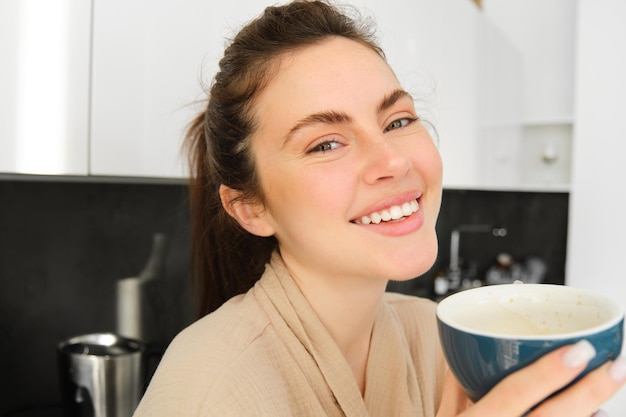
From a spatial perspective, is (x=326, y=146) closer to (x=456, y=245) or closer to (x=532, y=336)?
(x=532, y=336)

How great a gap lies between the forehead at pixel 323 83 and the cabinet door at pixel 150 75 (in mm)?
260

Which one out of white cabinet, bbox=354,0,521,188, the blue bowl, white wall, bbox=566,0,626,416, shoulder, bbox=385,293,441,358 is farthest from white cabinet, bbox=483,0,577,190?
the blue bowl

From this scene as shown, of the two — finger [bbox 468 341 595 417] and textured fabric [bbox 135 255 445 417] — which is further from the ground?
finger [bbox 468 341 595 417]

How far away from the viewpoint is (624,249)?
2494mm

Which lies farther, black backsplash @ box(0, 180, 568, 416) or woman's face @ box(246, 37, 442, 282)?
black backsplash @ box(0, 180, 568, 416)

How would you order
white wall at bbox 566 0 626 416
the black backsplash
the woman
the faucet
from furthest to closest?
the faucet
white wall at bbox 566 0 626 416
the black backsplash
the woman

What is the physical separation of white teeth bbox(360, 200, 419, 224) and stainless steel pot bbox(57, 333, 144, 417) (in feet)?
1.94

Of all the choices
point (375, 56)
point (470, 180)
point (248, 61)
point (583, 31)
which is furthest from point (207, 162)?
point (583, 31)

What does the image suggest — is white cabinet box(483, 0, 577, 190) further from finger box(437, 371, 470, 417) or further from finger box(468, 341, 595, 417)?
finger box(468, 341, 595, 417)

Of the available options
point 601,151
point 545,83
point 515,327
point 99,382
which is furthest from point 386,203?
point 545,83

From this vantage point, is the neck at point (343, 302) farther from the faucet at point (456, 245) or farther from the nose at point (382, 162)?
the faucet at point (456, 245)

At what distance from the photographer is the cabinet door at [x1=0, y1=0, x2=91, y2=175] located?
79 centimetres

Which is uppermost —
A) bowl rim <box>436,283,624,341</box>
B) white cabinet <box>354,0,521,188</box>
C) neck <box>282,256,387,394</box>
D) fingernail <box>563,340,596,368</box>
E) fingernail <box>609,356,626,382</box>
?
white cabinet <box>354,0,521,188</box>

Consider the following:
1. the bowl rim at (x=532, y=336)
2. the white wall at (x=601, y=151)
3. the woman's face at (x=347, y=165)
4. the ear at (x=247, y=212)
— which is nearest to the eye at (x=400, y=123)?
the woman's face at (x=347, y=165)
